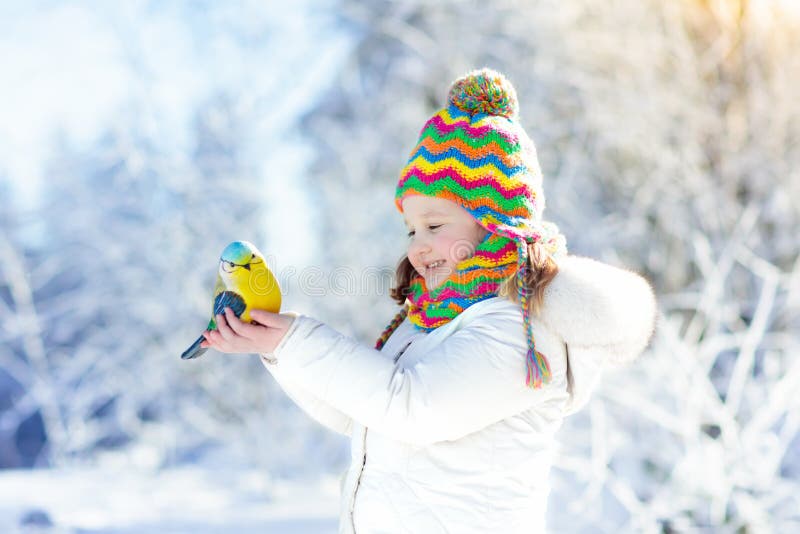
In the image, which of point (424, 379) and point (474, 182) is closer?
point (424, 379)

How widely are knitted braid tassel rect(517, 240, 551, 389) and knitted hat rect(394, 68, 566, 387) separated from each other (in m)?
0.03

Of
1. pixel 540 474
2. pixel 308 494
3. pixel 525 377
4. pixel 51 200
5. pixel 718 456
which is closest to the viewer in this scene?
pixel 525 377

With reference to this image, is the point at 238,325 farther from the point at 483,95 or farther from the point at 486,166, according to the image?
the point at 483,95

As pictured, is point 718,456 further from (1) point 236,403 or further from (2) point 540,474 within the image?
(1) point 236,403

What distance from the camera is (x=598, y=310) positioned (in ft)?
4.69

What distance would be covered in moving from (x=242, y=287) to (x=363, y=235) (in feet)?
15.2

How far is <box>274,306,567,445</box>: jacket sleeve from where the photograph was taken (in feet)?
4.39

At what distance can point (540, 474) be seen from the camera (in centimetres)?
155

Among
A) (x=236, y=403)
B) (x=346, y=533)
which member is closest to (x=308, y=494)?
(x=236, y=403)

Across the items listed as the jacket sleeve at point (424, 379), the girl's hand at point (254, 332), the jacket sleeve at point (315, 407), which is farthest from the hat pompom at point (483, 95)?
the jacket sleeve at point (315, 407)

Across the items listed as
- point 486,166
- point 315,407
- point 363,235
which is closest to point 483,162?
point 486,166

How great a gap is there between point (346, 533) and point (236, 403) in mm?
4929

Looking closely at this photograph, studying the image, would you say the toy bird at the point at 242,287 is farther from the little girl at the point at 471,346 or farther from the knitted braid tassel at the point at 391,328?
the knitted braid tassel at the point at 391,328

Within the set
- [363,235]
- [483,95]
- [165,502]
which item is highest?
[483,95]
